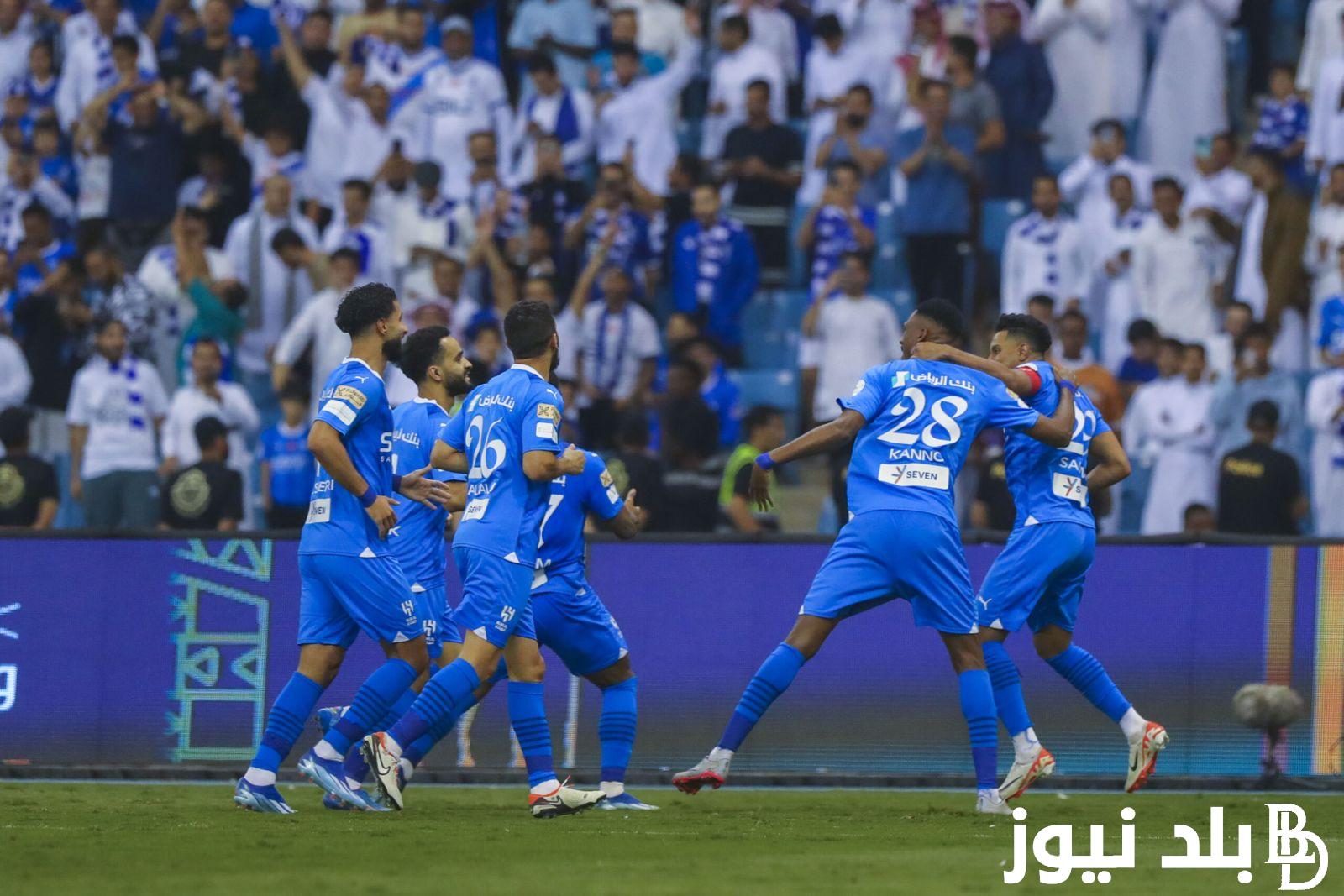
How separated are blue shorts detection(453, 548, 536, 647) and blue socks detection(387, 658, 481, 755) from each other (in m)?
0.18

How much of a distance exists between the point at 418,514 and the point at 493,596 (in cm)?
131

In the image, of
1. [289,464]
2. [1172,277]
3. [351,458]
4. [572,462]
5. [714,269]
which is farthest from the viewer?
[714,269]

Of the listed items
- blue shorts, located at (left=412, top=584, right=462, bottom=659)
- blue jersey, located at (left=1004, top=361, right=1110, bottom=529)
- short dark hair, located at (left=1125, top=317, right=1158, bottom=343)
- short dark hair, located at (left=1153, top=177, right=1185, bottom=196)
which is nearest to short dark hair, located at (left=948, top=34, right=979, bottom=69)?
short dark hair, located at (left=1153, top=177, right=1185, bottom=196)

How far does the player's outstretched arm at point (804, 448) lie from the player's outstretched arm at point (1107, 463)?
1675mm

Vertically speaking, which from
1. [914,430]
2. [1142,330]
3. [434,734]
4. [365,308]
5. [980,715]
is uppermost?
[1142,330]

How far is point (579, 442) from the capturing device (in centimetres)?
1708

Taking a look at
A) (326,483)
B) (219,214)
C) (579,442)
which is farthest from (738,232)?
(326,483)

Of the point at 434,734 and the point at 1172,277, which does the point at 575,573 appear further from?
the point at 1172,277

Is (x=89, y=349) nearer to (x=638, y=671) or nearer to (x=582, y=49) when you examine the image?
(x=582, y=49)

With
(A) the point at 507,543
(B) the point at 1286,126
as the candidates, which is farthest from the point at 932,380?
(B) the point at 1286,126

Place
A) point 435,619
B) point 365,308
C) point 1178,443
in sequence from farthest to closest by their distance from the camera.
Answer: point 1178,443
point 435,619
point 365,308

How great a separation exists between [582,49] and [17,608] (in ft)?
30.5

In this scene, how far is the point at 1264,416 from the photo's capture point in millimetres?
15539

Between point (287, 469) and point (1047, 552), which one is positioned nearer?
point (1047, 552)
